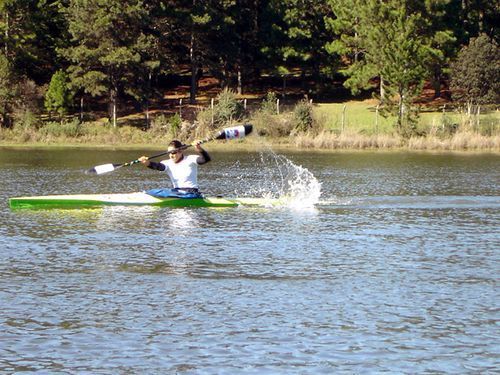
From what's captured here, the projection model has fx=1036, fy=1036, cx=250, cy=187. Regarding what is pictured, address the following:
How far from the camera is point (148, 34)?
78.2 m

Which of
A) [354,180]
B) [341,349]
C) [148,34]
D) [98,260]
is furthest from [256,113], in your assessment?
[341,349]

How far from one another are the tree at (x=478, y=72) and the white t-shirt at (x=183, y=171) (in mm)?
50702

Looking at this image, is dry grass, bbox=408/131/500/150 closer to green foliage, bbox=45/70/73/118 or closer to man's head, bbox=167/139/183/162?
green foliage, bbox=45/70/73/118

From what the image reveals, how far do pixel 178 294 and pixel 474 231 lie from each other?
10.4m

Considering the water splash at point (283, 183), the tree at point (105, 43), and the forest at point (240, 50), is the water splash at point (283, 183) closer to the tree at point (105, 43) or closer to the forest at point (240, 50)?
the forest at point (240, 50)

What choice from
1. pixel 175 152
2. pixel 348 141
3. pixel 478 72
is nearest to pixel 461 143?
pixel 348 141

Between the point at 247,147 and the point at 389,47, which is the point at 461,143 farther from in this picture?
the point at 247,147

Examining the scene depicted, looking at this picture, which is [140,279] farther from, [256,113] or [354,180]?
[256,113]

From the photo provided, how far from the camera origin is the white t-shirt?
93.6 feet

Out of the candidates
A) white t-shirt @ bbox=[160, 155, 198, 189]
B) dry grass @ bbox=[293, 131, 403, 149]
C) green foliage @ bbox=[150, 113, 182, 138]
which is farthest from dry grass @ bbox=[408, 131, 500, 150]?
white t-shirt @ bbox=[160, 155, 198, 189]

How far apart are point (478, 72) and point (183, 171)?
51649mm

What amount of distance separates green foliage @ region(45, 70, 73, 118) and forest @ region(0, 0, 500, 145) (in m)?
0.09

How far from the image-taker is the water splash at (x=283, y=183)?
102 ft

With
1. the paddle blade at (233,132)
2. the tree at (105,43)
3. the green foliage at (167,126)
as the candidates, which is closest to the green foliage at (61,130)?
the tree at (105,43)
